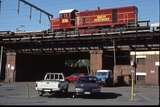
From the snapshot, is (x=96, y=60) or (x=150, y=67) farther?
(x=96, y=60)

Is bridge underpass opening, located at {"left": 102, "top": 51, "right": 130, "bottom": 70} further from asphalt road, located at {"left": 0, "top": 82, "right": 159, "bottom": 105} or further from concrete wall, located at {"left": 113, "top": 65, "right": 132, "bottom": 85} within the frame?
asphalt road, located at {"left": 0, "top": 82, "right": 159, "bottom": 105}

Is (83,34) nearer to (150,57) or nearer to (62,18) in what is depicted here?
(62,18)

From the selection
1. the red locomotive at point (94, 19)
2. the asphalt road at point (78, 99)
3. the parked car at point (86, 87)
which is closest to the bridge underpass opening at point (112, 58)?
the red locomotive at point (94, 19)

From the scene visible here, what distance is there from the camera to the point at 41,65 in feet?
237

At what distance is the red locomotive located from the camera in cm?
5294

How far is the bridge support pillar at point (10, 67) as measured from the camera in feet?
208

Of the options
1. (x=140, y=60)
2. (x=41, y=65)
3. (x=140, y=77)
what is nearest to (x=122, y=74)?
(x=140, y=77)

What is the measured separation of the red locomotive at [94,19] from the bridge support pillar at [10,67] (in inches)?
354

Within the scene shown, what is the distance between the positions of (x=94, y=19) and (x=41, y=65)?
65.3 feet

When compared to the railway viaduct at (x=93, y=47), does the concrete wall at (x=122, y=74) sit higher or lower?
lower

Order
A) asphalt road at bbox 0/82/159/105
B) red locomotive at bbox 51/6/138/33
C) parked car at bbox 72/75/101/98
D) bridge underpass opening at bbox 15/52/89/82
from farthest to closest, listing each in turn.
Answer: bridge underpass opening at bbox 15/52/89/82
red locomotive at bbox 51/6/138/33
parked car at bbox 72/75/101/98
asphalt road at bbox 0/82/159/105

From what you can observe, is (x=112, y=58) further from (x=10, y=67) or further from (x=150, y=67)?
(x=10, y=67)

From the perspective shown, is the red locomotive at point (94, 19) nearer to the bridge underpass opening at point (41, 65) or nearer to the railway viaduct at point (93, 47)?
the railway viaduct at point (93, 47)

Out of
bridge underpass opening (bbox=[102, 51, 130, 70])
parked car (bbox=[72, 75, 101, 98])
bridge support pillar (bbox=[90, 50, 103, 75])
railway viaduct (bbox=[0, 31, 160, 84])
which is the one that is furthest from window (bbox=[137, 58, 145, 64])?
parked car (bbox=[72, 75, 101, 98])
